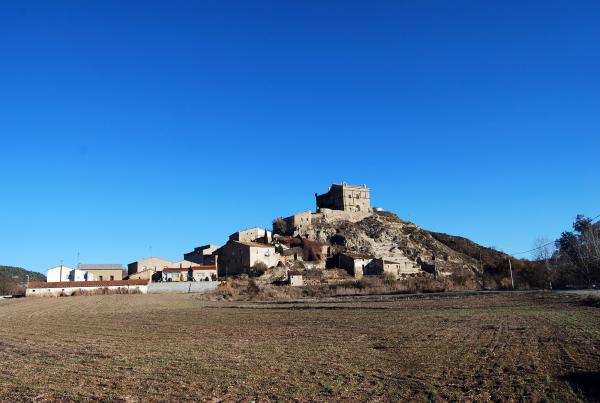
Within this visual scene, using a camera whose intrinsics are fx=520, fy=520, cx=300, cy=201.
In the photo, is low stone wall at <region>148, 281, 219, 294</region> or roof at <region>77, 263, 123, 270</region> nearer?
low stone wall at <region>148, 281, 219, 294</region>

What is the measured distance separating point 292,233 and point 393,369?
10467 centimetres

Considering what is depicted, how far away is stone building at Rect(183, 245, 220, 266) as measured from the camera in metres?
116

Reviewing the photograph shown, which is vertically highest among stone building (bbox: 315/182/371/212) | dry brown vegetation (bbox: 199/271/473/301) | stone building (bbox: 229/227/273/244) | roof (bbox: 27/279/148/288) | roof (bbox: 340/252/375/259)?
stone building (bbox: 315/182/371/212)

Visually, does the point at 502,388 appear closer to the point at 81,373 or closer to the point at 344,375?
the point at 344,375

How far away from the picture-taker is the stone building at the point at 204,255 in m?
116

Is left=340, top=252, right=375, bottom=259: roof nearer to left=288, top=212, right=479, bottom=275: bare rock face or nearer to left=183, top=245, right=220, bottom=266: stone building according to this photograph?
left=288, top=212, right=479, bottom=275: bare rock face

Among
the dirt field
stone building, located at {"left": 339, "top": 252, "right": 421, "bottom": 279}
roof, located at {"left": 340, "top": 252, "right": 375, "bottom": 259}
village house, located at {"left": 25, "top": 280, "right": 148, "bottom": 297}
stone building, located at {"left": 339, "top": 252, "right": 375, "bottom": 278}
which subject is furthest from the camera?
roof, located at {"left": 340, "top": 252, "right": 375, "bottom": 259}

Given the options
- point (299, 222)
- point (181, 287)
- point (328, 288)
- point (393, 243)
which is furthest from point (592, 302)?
point (299, 222)

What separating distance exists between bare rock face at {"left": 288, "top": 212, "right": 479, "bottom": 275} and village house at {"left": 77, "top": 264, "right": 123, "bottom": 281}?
40.1 meters

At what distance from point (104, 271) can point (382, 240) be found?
204 feet

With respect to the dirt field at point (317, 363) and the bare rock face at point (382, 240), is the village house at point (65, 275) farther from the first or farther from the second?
the dirt field at point (317, 363)

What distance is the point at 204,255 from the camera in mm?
119500

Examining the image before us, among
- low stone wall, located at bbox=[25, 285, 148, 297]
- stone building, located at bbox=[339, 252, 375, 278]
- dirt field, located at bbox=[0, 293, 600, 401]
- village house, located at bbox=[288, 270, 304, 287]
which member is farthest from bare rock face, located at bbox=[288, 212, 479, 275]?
dirt field, located at bbox=[0, 293, 600, 401]

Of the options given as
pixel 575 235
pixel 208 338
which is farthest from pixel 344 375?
pixel 575 235
